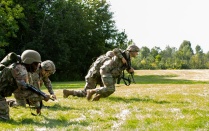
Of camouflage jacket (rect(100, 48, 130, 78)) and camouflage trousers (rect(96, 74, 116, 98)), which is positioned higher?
camouflage jacket (rect(100, 48, 130, 78))

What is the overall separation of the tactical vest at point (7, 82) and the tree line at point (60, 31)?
4115 centimetres

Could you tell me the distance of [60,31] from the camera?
5969 centimetres

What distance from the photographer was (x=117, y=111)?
38.0 ft

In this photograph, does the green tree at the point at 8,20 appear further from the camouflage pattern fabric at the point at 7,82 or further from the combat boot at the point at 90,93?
the camouflage pattern fabric at the point at 7,82

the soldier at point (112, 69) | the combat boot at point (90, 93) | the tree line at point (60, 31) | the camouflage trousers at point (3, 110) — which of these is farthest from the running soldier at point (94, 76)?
the tree line at point (60, 31)

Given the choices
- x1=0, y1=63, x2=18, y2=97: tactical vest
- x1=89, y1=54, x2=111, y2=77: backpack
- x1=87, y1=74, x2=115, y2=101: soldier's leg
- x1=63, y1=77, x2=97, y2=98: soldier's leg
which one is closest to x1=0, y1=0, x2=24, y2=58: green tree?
x1=63, y1=77, x2=97, y2=98: soldier's leg

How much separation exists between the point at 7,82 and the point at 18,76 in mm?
590

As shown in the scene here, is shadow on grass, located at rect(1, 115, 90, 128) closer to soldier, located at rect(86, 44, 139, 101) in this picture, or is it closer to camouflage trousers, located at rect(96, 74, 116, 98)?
camouflage trousers, located at rect(96, 74, 116, 98)

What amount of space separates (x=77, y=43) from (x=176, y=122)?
2143 inches

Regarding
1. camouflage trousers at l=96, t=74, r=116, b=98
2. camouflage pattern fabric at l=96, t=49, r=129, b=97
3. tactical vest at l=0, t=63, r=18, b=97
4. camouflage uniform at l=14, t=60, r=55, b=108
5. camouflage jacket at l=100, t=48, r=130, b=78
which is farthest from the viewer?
camouflage jacket at l=100, t=48, r=130, b=78

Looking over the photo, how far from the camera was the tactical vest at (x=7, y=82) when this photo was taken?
9.56m

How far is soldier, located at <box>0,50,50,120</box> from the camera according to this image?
929 cm

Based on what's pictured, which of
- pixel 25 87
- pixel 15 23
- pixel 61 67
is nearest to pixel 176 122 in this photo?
pixel 25 87

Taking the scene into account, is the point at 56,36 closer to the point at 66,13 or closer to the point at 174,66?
the point at 66,13
